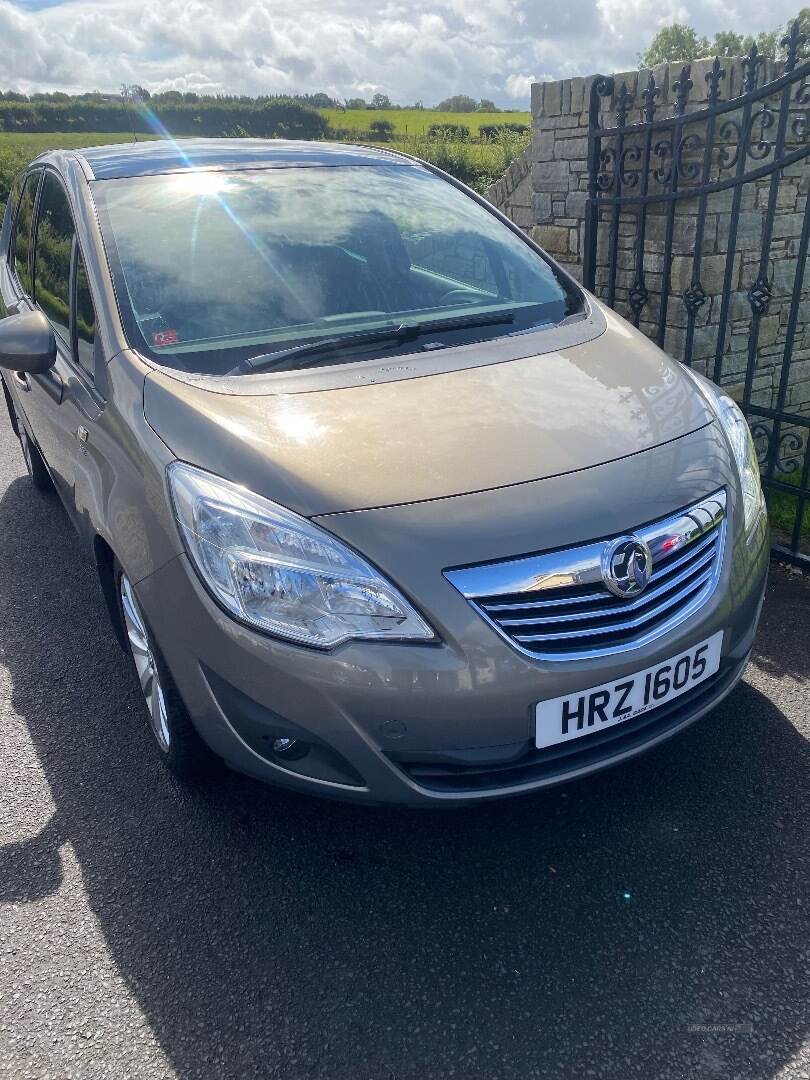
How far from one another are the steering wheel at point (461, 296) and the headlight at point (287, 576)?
4.36 feet

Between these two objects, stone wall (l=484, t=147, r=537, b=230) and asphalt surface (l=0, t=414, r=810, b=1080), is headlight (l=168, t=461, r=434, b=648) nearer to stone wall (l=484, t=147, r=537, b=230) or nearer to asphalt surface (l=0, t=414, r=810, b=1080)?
asphalt surface (l=0, t=414, r=810, b=1080)

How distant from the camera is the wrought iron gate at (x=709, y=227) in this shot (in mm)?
3818

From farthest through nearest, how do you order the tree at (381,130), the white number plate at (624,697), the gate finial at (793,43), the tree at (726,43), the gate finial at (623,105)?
1. the tree at (726,43)
2. the tree at (381,130)
3. the gate finial at (623,105)
4. the gate finial at (793,43)
5. the white number plate at (624,697)

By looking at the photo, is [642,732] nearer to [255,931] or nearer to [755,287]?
[255,931]

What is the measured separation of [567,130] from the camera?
5.16 meters

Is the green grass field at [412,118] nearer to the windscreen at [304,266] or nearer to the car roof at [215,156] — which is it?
the car roof at [215,156]

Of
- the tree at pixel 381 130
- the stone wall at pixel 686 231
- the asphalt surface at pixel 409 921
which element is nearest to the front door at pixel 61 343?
the asphalt surface at pixel 409 921

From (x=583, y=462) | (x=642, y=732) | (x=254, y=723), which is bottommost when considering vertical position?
(x=642, y=732)

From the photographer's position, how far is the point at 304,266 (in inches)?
113

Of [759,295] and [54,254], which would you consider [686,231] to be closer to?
[759,295]

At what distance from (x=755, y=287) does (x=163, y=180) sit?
238cm

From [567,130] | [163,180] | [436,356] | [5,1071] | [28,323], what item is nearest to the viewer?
[5,1071]

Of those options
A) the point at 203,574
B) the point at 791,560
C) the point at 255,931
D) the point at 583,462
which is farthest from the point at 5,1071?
the point at 791,560

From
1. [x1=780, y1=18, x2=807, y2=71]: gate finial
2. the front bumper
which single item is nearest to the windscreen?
the front bumper
